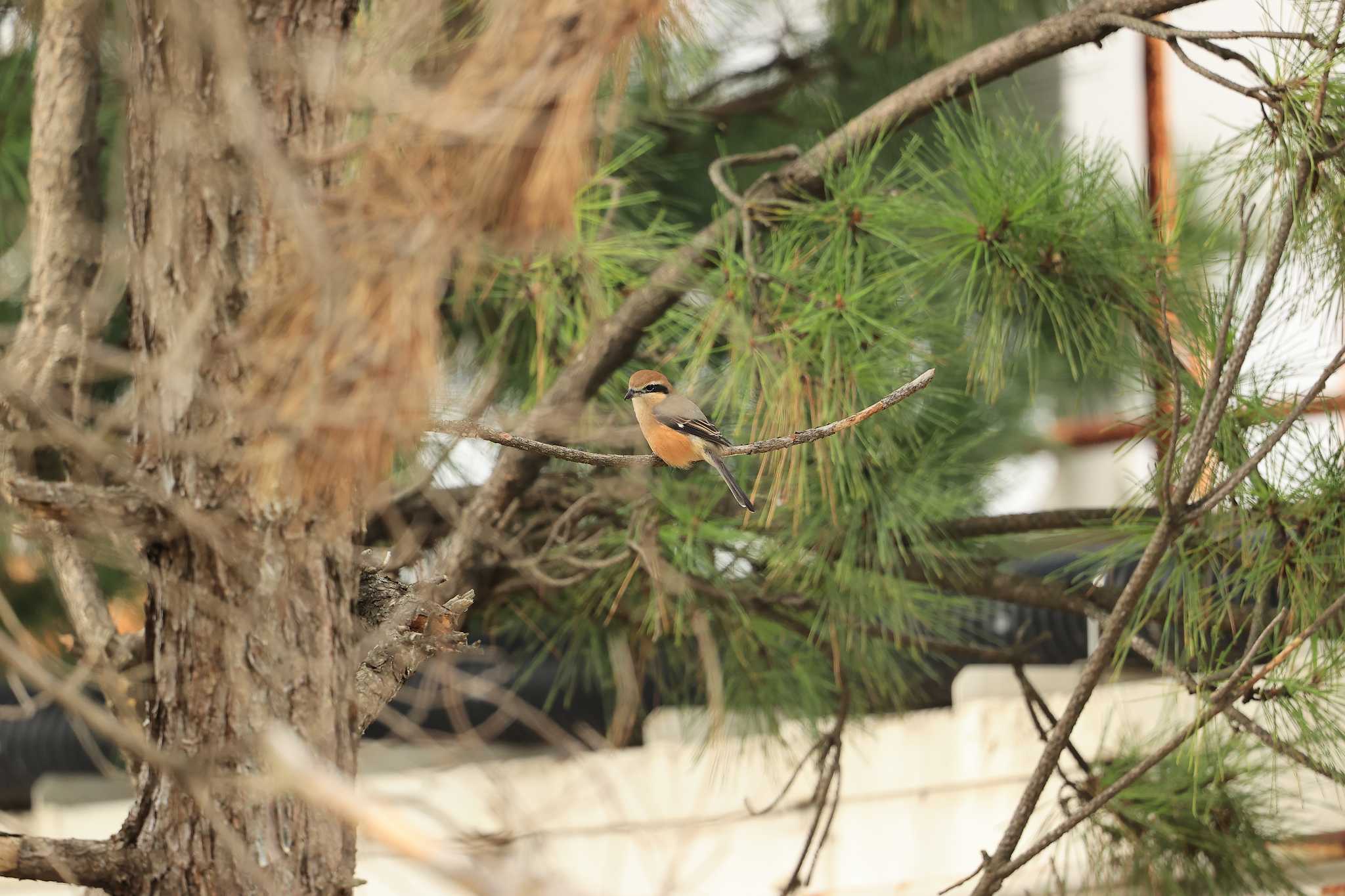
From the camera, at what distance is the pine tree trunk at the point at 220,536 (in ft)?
2.88

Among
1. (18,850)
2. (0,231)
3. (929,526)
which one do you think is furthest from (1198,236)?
(0,231)

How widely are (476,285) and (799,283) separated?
467 millimetres

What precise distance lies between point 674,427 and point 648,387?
0.27 ft

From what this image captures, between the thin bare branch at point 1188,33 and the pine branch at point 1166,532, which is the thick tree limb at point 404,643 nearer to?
the pine branch at point 1166,532

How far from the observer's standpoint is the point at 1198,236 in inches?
64.9

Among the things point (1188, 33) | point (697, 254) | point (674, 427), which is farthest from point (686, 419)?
point (1188, 33)

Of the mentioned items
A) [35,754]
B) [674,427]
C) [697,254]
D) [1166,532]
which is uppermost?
[697,254]

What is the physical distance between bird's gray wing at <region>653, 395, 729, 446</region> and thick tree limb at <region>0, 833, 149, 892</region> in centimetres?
50

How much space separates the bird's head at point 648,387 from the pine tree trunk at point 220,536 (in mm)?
298

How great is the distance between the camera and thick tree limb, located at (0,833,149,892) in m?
0.80

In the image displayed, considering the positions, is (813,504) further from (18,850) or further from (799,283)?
(18,850)

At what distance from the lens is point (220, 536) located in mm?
891

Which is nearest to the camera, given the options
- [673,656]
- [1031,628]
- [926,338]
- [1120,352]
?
[1120,352]

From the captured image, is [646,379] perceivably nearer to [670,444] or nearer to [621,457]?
[670,444]
